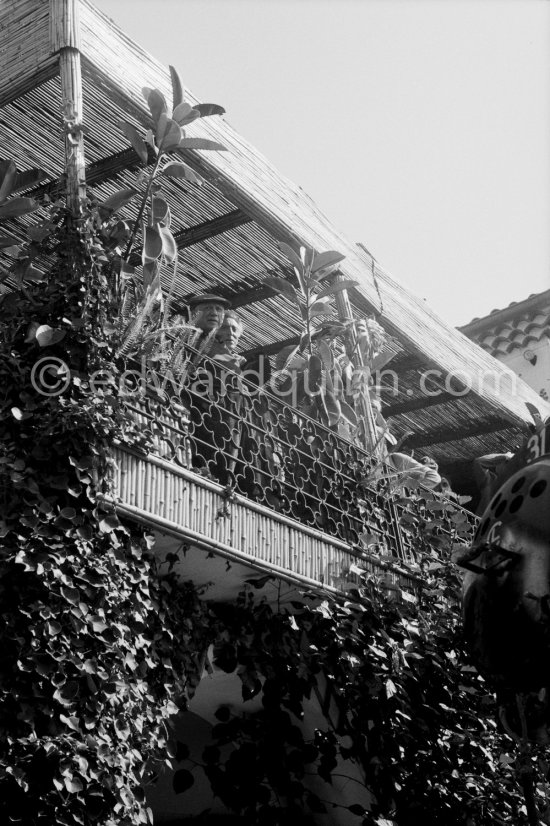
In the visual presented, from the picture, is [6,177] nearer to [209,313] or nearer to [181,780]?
[209,313]

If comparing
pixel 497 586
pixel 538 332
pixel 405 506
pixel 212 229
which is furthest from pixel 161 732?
pixel 538 332

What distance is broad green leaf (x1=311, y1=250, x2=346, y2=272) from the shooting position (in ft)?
21.7

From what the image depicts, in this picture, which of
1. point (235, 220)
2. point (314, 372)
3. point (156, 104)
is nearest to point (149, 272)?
point (156, 104)

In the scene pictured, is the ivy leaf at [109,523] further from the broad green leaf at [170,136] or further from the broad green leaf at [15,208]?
the broad green leaf at [170,136]

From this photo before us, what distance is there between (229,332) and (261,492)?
1.14 metres

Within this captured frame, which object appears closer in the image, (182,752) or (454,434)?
(182,752)

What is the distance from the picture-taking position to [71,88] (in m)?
5.21

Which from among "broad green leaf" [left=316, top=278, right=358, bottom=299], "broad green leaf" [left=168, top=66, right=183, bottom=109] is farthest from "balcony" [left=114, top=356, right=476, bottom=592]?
"broad green leaf" [left=168, top=66, right=183, bottom=109]

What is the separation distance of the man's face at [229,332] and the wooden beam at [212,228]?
69 cm

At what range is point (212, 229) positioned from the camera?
6.74 m

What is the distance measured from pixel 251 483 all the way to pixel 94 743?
1.85 metres

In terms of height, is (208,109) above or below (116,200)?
above

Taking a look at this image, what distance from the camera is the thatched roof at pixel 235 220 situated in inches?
217

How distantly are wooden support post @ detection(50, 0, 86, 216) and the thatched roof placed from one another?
21mm
